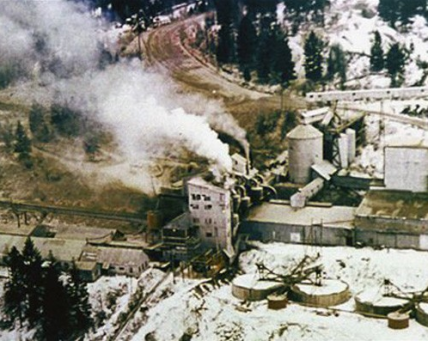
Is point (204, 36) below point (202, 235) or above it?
above

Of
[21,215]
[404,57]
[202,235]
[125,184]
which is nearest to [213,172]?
[202,235]

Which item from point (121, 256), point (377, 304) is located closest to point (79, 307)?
point (121, 256)

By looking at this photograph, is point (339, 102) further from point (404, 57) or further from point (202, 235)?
point (202, 235)

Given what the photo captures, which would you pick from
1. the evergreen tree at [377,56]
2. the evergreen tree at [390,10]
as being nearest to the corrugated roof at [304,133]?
the evergreen tree at [377,56]

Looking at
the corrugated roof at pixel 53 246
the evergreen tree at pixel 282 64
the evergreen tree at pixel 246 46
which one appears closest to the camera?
the corrugated roof at pixel 53 246

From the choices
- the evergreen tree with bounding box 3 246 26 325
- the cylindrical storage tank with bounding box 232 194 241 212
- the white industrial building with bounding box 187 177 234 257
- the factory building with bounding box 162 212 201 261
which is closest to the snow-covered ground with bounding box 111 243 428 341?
the white industrial building with bounding box 187 177 234 257

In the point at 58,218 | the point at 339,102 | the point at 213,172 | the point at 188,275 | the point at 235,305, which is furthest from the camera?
the point at 339,102

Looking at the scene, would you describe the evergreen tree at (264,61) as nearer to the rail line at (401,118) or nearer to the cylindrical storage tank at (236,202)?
the rail line at (401,118)

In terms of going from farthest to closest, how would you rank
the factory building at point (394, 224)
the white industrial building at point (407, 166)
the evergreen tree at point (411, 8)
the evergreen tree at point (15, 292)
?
the evergreen tree at point (411, 8), the white industrial building at point (407, 166), the factory building at point (394, 224), the evergreen tree at point (15, 292)
